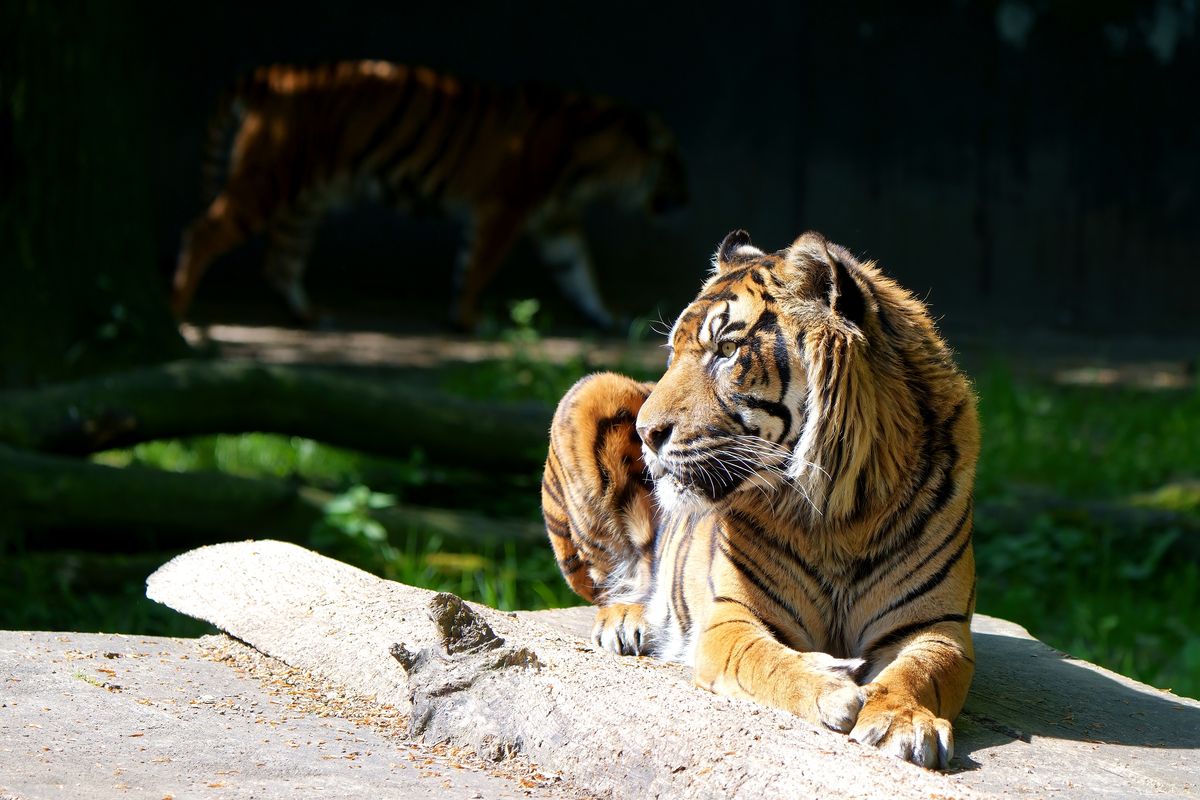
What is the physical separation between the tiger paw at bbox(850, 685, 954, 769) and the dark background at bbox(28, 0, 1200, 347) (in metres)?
10.0

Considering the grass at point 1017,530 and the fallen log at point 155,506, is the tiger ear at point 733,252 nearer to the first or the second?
the grass at point 1017,530

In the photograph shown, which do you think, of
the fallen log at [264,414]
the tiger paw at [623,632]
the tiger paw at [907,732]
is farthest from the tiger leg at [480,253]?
the tiger paw at [907,732]

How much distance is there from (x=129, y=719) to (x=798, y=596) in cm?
137

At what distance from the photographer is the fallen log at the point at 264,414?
17.5 feet

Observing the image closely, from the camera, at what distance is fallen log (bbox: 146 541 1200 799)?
2275 millimetres

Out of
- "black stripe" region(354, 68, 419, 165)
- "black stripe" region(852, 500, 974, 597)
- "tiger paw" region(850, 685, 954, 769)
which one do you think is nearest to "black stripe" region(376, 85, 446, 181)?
"black stripe" region(354, 68, 419, 165)

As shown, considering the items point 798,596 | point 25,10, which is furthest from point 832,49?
point 798,596

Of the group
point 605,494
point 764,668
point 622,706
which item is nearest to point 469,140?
point 605,494

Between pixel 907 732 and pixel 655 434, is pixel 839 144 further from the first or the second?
pixel 907 732

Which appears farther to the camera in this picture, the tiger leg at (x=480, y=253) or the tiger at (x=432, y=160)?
the tiger leg at (x=480, y=253)

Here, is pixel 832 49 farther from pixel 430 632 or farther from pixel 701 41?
pixel 430 632

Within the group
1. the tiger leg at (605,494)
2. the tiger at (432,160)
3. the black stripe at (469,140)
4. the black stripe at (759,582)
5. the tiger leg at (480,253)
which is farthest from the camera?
the black stripe at (469,140)

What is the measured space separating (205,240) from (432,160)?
194cm

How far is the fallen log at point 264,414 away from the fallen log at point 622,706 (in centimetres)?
198
